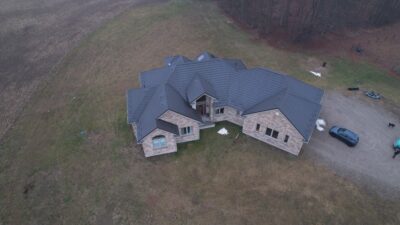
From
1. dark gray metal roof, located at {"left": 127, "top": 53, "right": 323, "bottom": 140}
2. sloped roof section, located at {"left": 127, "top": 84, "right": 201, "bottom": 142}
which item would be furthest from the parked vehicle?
sloped roof section, located at {"left": 127, "top": 84, "right": 201, "bottom": 142}

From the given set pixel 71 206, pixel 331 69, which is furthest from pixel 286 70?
pixel 71 206

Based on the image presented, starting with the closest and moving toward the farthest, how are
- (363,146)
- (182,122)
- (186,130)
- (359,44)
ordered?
1. (182,122)
2. (363,146)
3. (186,130)
4. (359,44)

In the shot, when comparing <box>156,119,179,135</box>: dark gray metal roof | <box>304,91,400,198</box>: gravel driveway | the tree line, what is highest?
the tree line

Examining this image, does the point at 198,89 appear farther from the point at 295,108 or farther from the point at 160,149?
the point at 295,108

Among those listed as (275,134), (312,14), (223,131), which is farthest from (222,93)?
(312,14)

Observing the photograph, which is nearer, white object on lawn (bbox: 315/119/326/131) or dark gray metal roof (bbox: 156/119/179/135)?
dark gray metal roof (bbox: 156/119/179/135)

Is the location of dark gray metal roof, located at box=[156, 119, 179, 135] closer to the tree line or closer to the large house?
the large house

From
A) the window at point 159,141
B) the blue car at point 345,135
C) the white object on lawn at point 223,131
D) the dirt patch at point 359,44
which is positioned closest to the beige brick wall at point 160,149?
the window at point 159,141

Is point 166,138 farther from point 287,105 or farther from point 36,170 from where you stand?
point 36,170
